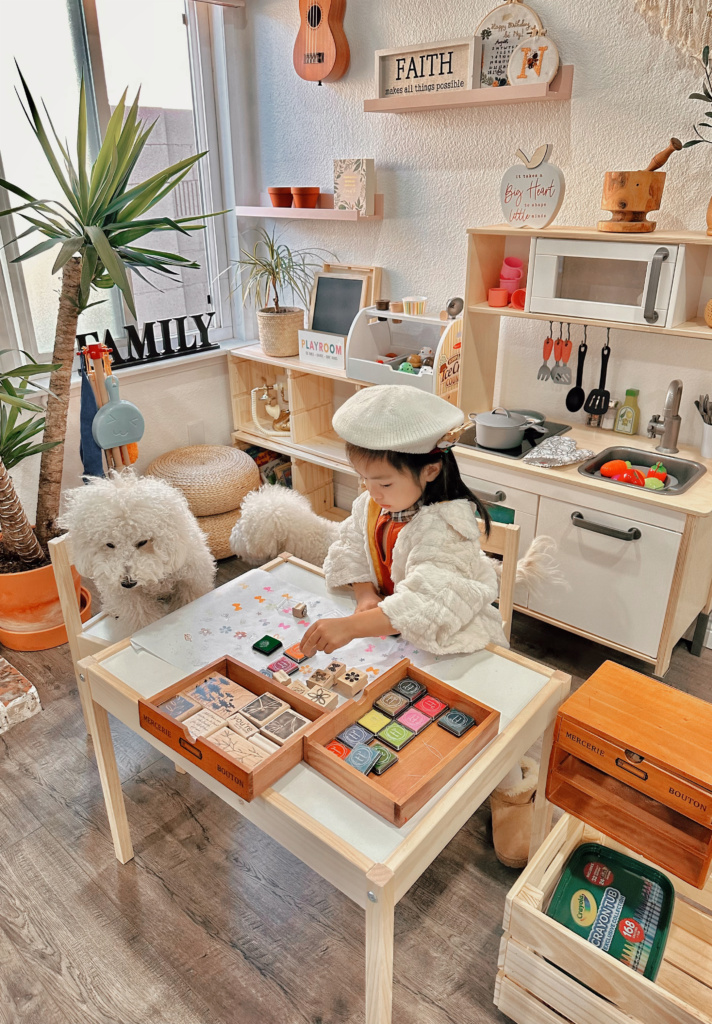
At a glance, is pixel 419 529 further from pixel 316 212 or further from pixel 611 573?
pixel 316 212

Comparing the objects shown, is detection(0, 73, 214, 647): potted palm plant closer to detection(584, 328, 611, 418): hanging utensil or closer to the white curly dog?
the white curly dog

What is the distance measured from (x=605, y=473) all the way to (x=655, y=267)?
0.62 metres

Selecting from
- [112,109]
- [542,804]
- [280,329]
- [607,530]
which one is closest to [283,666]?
[542,804]

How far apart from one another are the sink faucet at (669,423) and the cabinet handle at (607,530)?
15.0 inches

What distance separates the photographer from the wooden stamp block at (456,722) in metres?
1.13

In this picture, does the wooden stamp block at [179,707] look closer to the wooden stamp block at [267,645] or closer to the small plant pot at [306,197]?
the wooden stamp block at [267,645]

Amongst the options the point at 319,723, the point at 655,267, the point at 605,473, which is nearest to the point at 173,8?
the point at 655,267

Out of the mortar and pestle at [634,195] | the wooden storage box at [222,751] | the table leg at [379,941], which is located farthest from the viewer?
the mortar and pestle at [634,195]

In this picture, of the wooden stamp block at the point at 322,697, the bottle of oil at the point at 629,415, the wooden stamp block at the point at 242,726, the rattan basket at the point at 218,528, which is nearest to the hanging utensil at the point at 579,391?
the bottle of oil at the point at 629,415

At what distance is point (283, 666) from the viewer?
4.28 ft

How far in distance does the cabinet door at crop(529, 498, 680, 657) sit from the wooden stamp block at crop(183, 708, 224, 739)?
4.68 feet

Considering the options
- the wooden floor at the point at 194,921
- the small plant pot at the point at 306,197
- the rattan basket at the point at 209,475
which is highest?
the small plant pot at the point at 306,197

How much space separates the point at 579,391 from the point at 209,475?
151 cm

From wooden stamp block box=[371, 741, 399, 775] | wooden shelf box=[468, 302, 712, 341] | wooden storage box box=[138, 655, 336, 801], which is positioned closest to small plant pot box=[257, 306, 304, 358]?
wooden shelf box=[468, 302, 712, 341]
